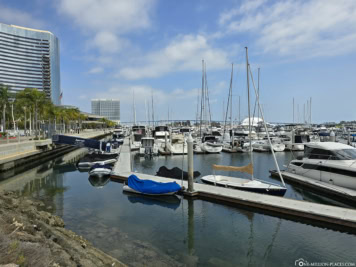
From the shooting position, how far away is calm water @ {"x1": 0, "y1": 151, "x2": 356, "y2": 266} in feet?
36.2

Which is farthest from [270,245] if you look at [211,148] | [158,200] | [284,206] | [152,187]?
[211,148]

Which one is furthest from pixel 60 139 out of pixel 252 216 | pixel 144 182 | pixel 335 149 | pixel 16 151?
pixel 335 149

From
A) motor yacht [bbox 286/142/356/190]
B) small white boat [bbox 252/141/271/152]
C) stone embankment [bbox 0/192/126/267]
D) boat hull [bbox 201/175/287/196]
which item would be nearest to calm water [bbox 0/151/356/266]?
motor yacht [bbox 286/142/356/190]

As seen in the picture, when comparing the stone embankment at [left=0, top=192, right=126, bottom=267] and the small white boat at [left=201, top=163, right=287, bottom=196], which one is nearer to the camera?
the stone embankment at [left=0, top=192, right=126, bottom=267]

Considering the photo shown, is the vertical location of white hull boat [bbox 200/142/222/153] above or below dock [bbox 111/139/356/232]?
above

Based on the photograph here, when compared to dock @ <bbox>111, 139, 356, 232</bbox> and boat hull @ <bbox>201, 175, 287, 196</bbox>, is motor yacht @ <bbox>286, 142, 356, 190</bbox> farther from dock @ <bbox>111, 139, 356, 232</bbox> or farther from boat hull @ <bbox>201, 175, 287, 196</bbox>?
dock @ <bbox>111, 139, 356, 232</bbox>

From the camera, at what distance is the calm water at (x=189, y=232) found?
36.2 feet

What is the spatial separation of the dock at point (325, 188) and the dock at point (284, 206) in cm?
412

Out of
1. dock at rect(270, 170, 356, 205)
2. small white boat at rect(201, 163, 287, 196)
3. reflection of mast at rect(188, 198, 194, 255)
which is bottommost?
reflection of mast at rect(188, 198, 194, 255)

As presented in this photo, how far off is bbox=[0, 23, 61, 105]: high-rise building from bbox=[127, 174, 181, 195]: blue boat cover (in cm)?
16834

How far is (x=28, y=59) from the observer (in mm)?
172875

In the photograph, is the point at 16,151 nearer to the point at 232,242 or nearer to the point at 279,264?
the point at 232,242

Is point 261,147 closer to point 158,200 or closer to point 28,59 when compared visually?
point 158,200

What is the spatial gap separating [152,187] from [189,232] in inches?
244
